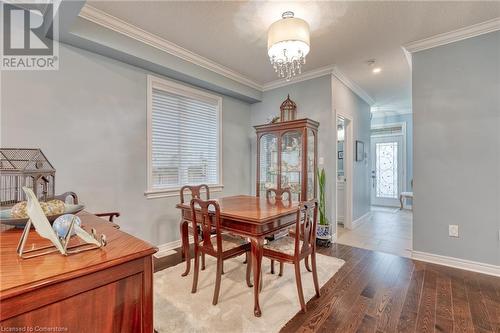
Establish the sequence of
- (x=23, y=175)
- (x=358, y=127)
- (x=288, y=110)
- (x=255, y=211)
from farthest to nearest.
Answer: (x=358, y=127)
(x=288, y=110)
(x=255, y=211)
(x=23, y=175)

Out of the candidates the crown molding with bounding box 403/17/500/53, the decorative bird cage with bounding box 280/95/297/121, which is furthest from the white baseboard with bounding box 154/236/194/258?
the crown molding with bounding box 403/17/500/53

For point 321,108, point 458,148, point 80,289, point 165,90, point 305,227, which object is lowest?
point 305,227

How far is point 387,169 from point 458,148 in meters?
4.38

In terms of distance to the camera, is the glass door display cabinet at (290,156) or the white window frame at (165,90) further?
the glass door display cabinet at (290,156)

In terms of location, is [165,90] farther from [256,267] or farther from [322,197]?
[322,197]

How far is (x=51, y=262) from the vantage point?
80 cm

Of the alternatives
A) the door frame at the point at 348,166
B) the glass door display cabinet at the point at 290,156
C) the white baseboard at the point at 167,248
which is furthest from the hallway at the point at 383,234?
the white baseboard at the point at 167,248

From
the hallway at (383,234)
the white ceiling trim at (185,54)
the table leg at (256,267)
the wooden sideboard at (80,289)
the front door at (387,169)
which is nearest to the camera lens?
the wooden sideboard at (80,289)

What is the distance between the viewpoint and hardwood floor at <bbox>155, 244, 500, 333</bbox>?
5.68ft

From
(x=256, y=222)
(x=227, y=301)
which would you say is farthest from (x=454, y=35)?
(x=227, y=301)

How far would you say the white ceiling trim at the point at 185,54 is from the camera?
232 cm

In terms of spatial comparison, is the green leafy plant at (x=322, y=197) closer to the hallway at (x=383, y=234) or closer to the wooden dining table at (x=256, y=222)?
the hallway at (x=383, y=234)

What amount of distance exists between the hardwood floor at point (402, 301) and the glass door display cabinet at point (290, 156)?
132 centimetres

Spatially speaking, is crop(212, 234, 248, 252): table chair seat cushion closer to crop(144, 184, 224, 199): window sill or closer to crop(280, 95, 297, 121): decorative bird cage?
crop(144, 184, 224, 199): window sill
